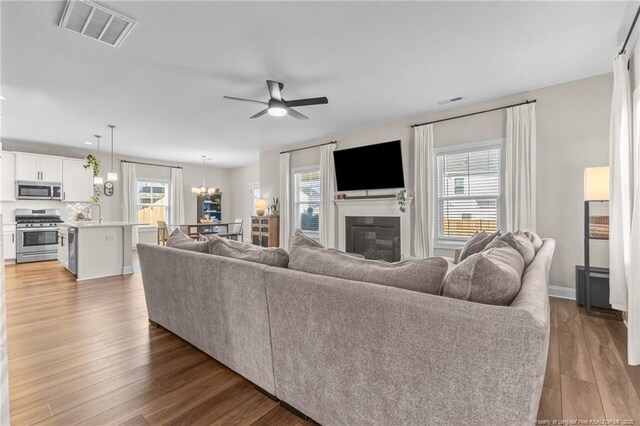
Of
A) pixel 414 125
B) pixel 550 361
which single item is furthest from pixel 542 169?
pixel 550 361

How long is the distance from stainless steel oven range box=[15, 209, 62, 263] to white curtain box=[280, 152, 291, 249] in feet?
15.6

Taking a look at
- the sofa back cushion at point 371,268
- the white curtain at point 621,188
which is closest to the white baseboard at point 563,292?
the white curtain at point 621,188

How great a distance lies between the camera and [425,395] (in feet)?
3.77

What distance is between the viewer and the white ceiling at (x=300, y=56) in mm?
2434

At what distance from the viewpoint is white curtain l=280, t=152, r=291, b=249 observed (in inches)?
275

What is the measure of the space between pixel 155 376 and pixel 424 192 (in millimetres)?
4148

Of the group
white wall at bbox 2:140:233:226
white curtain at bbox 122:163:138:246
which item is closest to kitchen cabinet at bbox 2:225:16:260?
white wall at bbox 2:140:233:226

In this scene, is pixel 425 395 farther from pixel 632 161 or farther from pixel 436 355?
pixel 632 161

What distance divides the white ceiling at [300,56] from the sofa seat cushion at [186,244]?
1.77 meters

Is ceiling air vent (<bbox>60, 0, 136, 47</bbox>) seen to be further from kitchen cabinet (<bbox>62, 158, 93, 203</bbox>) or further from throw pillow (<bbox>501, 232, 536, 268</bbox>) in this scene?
kitchen cabinet (<bbox>62, 158, 93, 203</bbox>)

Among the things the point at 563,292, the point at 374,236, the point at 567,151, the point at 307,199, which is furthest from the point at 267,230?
the point at 567,151

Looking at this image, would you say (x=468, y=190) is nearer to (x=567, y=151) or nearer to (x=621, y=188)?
(x=567, y=151)

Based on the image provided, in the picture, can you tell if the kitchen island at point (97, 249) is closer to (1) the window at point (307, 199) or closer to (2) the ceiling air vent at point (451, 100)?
(1) the window at point (307, 199)

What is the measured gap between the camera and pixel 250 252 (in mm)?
2002
